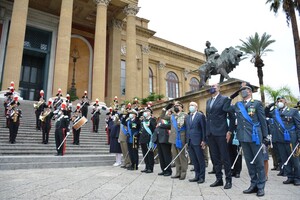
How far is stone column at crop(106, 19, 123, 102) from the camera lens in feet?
81.7

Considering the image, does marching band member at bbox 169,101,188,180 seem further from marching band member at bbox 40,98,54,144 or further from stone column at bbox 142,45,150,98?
stone column at bbox 142,45,150,98

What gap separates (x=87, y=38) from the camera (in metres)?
27.1

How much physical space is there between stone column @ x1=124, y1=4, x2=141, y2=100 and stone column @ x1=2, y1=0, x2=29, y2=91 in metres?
9.17

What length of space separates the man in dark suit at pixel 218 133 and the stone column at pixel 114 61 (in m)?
20.4

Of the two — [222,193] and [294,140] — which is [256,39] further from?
[222,193]

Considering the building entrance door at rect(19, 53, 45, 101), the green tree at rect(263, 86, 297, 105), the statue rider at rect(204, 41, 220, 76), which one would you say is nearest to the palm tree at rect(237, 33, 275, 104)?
the green tree at rect(263, 86, 297, 105)

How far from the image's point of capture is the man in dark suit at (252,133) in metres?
3.95

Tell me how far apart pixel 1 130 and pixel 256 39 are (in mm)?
28291

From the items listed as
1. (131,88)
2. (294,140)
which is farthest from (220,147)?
(131,88)

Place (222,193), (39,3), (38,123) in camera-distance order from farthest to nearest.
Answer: (39,3) < (38,123) < (222,193)

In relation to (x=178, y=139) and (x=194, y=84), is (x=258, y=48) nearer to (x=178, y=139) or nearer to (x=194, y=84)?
(x=194, y=84)

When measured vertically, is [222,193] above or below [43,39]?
below

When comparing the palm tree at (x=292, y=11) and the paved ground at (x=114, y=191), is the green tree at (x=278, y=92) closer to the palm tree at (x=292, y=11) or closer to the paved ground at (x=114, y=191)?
the palm tree at (x=292, y=11)

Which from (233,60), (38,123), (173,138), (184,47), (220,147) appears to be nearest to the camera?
(220,147)
